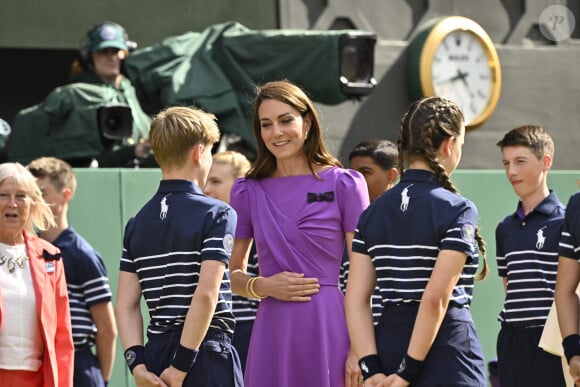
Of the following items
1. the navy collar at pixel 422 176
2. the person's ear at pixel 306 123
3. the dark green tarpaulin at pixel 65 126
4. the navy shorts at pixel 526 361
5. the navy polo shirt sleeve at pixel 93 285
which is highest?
the dark green tarpaulin at pixel 65 126

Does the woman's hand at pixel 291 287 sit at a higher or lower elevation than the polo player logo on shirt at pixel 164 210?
lower

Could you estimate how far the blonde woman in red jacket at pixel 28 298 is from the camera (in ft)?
17.5

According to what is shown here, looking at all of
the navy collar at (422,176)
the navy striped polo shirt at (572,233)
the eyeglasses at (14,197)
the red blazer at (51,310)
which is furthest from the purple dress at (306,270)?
the eyeglasses at (14,197)

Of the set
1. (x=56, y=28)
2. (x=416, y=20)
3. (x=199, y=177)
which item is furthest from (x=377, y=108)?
(x=199, y=177)

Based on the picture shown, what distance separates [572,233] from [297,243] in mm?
991

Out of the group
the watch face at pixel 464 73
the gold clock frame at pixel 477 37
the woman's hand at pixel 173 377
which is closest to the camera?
the woman's hand at pixel 173 377

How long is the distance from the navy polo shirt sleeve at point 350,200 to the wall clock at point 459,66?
6905mm

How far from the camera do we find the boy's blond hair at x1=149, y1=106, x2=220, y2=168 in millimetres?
4559

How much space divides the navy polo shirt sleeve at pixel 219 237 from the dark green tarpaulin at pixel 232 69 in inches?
181

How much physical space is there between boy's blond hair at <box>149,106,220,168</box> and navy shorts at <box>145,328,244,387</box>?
62cm

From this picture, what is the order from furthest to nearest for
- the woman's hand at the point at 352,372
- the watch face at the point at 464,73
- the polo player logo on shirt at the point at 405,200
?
the watch face at the point at 464,73, the woman's hand at the point at 352,372, the polo player logo on shirt at the point at 405,200

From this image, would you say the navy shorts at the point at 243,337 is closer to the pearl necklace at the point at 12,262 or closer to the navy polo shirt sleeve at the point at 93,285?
the navy polo shirt sleeve at the point at 93,285

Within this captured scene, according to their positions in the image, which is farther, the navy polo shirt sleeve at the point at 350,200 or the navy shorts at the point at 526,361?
the navy shorts at the point at 526,361

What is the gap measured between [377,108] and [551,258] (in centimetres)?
544
